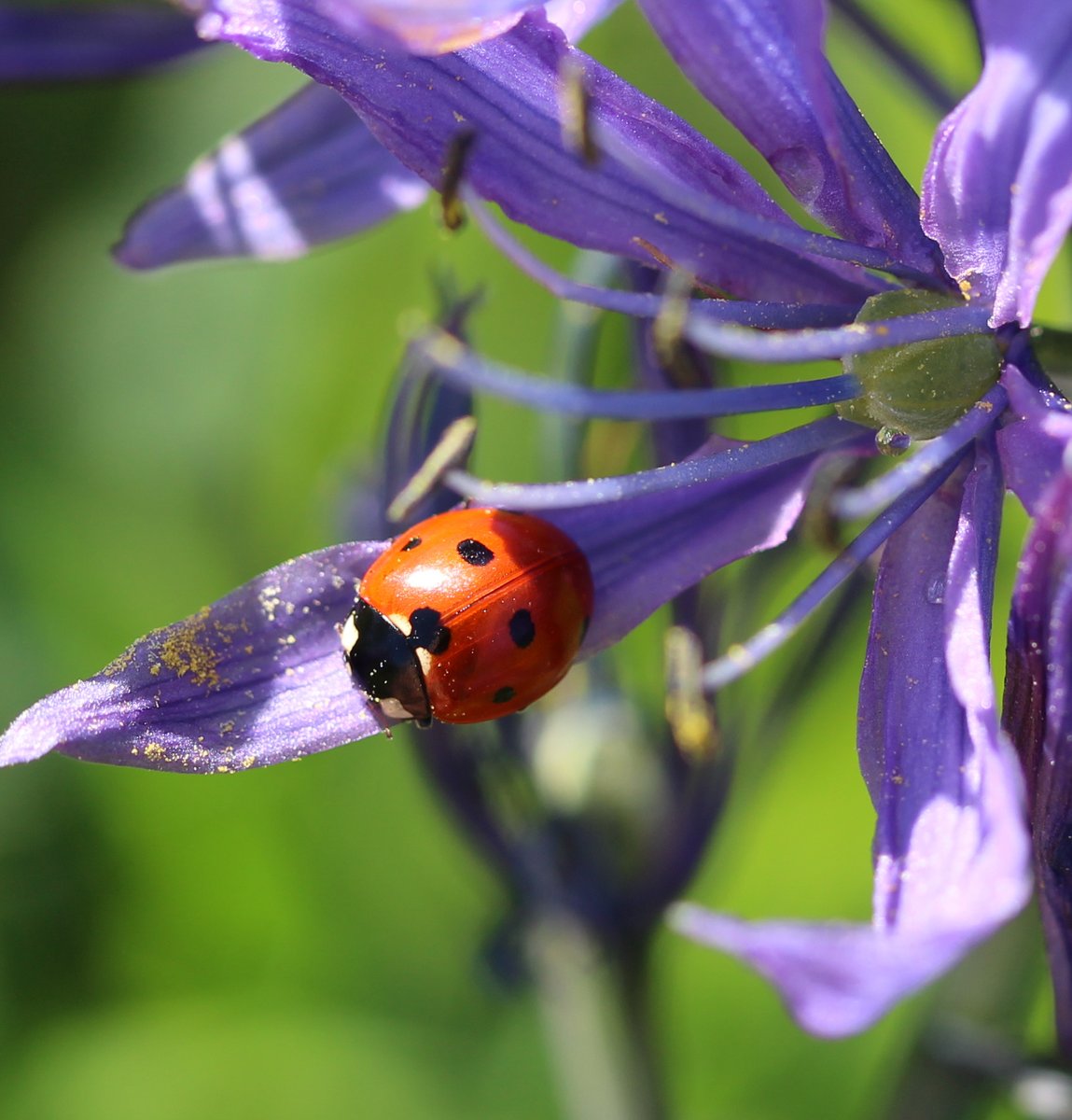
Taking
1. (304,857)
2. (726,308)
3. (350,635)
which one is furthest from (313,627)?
(304,857)

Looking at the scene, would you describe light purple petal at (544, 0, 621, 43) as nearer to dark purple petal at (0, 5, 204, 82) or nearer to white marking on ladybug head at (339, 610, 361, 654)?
white marking on ladybug head at (339, 610, 361, 654)

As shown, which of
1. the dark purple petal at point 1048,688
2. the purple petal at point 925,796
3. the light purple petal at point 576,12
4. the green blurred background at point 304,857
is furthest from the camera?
the green blurred background at point 304,857

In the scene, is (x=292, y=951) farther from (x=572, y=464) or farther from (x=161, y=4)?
(x=161, y=4)

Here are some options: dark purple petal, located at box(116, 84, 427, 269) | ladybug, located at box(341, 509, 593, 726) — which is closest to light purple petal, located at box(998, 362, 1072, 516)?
ladybug, located at box(341, 509, 593, 726)

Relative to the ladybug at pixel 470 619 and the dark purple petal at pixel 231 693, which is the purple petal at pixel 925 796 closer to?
the ladybug at pixel 470 619

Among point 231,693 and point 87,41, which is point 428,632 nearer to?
point 231,693

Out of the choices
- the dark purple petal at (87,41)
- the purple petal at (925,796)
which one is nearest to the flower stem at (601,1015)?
the purple petal at (925,796)
